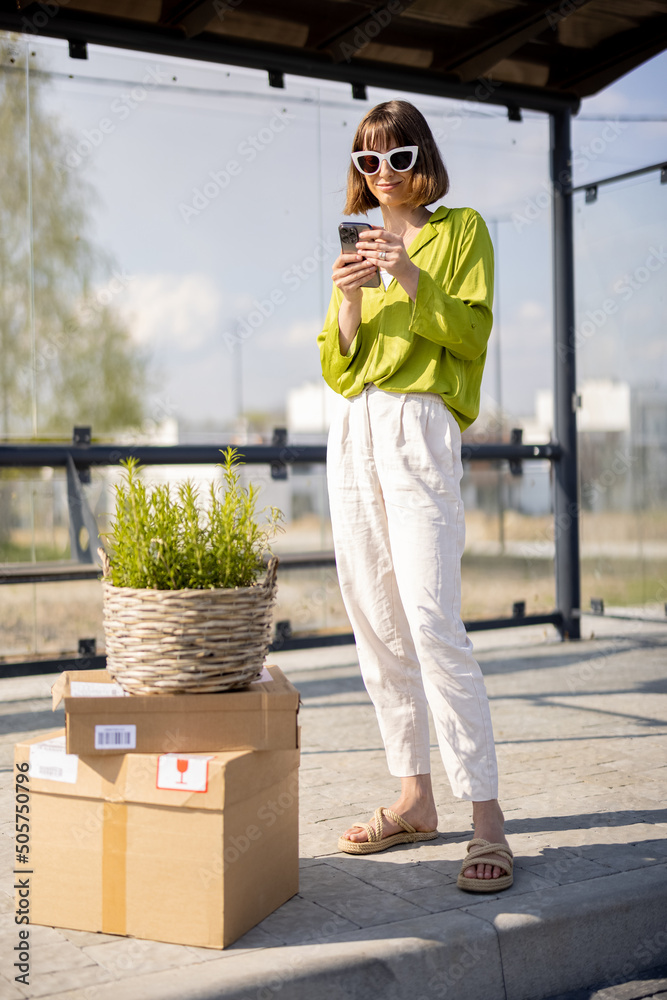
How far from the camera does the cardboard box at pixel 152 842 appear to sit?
7.07ft

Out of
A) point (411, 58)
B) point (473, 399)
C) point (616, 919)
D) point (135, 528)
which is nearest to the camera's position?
point (135, 528)

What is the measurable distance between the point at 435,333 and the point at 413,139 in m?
0.57

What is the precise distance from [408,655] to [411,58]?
12.3 ft

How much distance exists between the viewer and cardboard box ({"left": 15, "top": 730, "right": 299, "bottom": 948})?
2.16 m

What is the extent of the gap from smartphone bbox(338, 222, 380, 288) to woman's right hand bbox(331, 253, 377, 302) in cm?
2

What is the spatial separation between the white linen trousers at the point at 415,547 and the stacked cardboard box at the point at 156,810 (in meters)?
0.48

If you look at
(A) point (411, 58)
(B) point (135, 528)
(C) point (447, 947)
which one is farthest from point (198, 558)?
(A) point (411, 58)

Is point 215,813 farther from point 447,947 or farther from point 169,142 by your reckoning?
point 169,142

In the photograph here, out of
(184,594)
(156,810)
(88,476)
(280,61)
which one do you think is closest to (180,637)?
(184,594)

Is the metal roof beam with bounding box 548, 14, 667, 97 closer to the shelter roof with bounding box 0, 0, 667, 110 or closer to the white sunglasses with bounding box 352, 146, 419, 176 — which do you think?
the shelter roof with bounding box 0, 0, 667, 110

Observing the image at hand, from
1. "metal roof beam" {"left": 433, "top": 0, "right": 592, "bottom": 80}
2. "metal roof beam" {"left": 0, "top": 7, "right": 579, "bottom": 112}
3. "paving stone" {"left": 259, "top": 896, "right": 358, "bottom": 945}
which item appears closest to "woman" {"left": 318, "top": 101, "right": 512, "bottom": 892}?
"paving stone" {"left": 259, "top": 896, "right": 358, "bottom": 945}

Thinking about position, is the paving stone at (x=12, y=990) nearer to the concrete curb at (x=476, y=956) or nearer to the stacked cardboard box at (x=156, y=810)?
the concrete curb at (x=476, y=956)

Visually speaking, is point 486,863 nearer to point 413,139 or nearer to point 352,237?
point 352,237

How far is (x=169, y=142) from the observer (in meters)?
5.75
